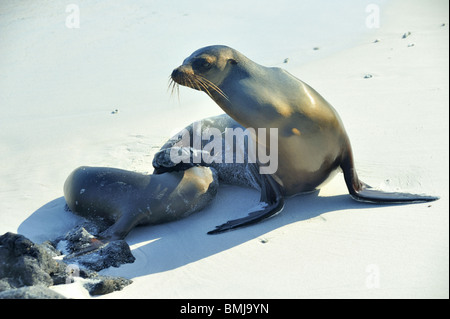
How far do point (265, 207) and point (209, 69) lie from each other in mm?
1096

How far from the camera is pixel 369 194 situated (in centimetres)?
454

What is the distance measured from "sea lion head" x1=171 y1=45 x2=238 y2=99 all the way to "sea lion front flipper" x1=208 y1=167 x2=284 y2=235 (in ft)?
2.66

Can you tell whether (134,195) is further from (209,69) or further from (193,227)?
(209,69)

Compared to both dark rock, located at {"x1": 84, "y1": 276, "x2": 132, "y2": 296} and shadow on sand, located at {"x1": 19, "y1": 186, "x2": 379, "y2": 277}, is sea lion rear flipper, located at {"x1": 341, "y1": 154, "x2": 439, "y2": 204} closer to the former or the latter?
Answer: shadow on sand, located at {"x1": 19, "y1": 186, "x2": 379, "y2": 277}

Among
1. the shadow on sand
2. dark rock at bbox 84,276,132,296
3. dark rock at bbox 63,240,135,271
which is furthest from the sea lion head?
dark rock at bbox 84,276,132,296

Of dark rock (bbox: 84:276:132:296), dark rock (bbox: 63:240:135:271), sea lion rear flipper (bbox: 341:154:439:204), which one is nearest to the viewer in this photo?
dark rock (bbox: 84:276:132:296)

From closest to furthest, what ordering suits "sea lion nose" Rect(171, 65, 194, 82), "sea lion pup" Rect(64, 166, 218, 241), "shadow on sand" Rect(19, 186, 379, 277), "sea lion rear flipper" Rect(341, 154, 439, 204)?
"shadow on sand" Rect(19, 186, 379, 277) < "sea lion nose" Rect(171, 65, 194, 82) < "sea lion rear flipper" Rect(341, 154, 439, 204) < "sea lion pup" Rect(64, 166, 218, 241)

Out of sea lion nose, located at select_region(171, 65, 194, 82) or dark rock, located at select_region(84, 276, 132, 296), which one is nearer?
dark rock, located at select_region(84, 276, 132, 296)

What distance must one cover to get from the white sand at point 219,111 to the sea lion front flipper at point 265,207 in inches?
2.3

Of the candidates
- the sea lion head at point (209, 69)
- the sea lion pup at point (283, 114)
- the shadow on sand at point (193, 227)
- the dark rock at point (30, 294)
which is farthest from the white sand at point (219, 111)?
the sea lion head at point (209, 69)

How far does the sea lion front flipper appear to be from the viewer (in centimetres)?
446

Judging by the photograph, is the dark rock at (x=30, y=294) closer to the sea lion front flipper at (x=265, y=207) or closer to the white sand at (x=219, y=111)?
the white sand at (x=219, y=111)

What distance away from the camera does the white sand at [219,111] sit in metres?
3.68

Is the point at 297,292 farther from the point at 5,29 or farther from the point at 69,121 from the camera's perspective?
the point at 5,29
